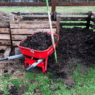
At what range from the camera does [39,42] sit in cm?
299

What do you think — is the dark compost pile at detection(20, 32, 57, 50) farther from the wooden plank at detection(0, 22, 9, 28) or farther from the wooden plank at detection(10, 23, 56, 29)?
the wooden plank at detection(0, 22, 9, 28)

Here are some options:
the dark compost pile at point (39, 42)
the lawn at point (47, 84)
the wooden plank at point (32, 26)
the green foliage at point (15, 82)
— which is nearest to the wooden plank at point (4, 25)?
the wooden plank at point (32, 26)

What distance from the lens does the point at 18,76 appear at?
9.80 ft

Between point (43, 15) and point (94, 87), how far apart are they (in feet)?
12.9

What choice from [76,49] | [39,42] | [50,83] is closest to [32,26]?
[39,42]

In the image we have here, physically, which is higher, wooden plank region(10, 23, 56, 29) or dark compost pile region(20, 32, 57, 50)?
wooden plank region(10, 23, 56, 29)

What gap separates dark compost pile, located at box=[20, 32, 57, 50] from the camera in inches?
114

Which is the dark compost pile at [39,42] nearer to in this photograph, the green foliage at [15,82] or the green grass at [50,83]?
the green grass at [50,83]

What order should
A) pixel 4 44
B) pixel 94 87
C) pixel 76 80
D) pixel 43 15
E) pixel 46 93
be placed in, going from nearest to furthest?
pixel 46 93, pixel 94 87, pixel 76 80, pixel 4 44, pixel 43 15

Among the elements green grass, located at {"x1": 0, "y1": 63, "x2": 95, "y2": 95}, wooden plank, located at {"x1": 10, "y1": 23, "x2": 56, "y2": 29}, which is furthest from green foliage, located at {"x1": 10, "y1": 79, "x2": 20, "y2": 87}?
wooden plank, located at {"x1": 10, "y1": 23, "x2": 56, "y2": 29}

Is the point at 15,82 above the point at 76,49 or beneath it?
beneath

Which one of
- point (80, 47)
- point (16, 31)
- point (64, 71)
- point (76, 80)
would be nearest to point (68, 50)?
point (80, 47)

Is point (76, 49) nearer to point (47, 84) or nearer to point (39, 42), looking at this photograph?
point (39, 42)

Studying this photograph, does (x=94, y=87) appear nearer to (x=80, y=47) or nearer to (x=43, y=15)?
(x=80, y=47)
